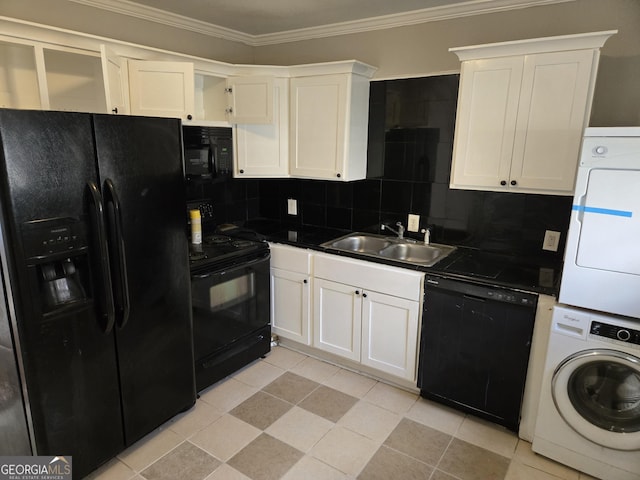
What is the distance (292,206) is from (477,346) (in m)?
2.00

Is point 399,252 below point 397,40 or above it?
below

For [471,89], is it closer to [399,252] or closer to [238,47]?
[399,252]

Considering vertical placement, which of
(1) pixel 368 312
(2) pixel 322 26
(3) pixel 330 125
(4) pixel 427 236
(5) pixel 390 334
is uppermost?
(2) pixel 322 26

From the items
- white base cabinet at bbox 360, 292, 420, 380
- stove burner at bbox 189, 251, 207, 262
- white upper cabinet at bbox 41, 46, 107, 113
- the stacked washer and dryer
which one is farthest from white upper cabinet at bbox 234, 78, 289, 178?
the stacked washer and dryer

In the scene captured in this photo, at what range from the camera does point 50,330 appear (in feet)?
5.62

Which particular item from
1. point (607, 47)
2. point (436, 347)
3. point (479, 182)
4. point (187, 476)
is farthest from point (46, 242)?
point (607, 47)

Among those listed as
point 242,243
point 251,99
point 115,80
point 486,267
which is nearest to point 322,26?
point 251,99

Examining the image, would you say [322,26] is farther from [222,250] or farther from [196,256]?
[196,256]

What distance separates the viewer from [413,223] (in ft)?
10.1

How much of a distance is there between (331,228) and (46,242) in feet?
7.27

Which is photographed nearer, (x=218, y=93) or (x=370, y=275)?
(x=370, y=275)

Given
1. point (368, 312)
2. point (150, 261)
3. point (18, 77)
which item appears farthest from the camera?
point (368, 312)

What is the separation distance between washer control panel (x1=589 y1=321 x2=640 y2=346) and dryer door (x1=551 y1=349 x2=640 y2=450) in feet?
0.22

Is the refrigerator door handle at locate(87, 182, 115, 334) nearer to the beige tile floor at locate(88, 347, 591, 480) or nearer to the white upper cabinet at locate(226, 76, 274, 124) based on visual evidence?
the beige tile floor at locate(88, 347, 591, 480)
